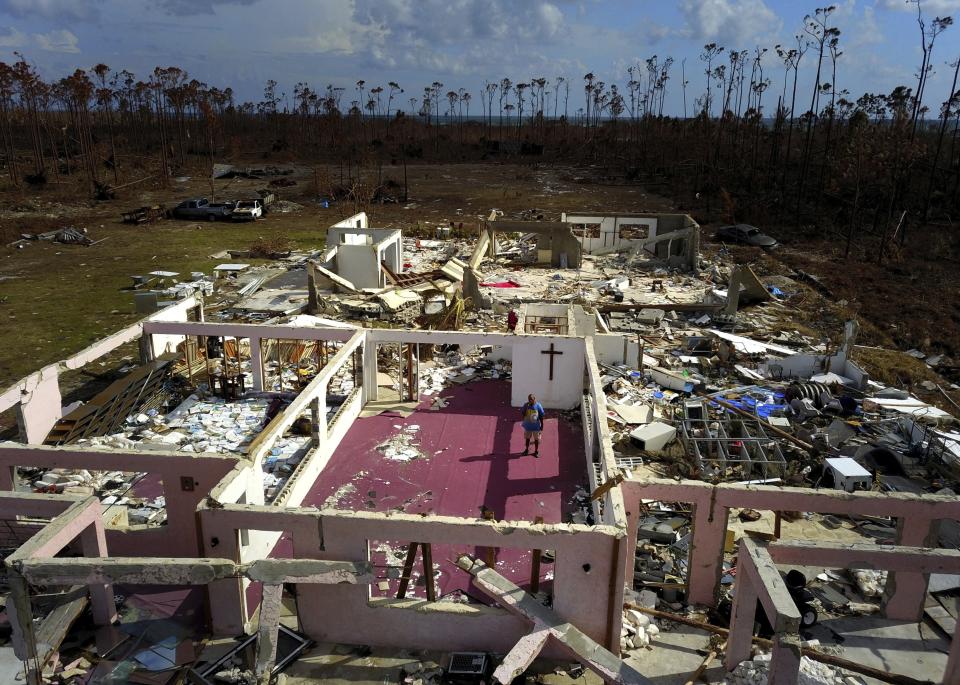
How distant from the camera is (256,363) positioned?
16016 millimetres

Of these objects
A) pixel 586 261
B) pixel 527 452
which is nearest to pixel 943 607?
pixel 527 452

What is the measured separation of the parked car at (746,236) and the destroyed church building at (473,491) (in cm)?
1011

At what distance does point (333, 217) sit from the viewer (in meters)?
40.7

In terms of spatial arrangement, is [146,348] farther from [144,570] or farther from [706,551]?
[706,551]

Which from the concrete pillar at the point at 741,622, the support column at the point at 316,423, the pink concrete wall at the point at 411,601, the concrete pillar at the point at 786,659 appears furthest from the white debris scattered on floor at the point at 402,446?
the concrete pillar at the point at 786,659

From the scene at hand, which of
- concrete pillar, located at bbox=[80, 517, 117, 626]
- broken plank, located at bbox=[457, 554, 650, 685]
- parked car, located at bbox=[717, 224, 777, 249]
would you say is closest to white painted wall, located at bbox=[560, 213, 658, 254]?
parked car, located at bbox=[717, 224, 777, 249]

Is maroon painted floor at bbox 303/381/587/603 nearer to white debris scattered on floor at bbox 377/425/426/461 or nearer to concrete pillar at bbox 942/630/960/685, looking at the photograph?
white debris scattered on floor at bbox 377/425/426/461

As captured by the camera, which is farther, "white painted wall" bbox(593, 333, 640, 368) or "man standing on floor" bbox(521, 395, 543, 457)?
"white painted wall" bbox(593, 333, 640, 368)

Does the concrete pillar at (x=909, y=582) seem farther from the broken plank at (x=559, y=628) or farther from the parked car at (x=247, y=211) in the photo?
the parked car at (x=247, y=211)

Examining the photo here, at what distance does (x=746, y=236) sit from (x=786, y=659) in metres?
30.5

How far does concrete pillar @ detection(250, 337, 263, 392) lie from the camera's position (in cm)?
1583

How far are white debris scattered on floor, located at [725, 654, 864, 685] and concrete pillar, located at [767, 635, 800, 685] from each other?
1135mm

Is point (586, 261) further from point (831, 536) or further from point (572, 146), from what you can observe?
point (572, 146)

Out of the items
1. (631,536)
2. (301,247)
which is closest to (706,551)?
(631,536)
